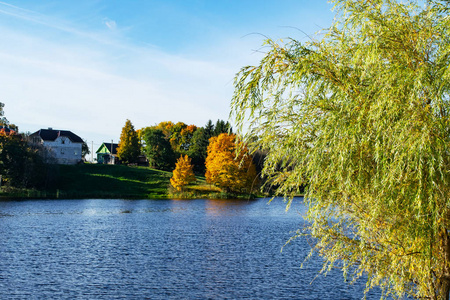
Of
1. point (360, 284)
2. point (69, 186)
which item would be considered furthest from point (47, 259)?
point (69, 186)

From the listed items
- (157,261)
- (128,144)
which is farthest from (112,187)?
(157,261)

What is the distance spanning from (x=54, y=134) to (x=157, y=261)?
101450 mm

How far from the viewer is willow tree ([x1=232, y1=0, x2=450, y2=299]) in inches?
354

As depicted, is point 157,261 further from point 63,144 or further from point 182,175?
point 63,144

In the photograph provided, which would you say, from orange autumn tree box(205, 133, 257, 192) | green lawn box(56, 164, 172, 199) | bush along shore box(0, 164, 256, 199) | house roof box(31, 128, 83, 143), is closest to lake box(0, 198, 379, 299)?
bush along shore box(0, 164, 256, 199)

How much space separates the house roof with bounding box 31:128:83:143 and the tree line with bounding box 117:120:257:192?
1498 cm

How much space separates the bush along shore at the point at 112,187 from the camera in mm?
77188

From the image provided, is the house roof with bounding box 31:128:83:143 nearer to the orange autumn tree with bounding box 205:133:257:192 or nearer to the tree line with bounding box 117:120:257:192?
the tree line with bounding box 117:120:257:192

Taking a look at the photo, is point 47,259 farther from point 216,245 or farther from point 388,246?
point 388,246

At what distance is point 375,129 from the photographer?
9.47m

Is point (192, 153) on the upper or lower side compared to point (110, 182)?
upper

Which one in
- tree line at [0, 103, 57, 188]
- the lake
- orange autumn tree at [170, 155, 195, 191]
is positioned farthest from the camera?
orange autumn tree at [170, 155, 195, 191]

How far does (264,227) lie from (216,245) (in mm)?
10940

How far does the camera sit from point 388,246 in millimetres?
11398
